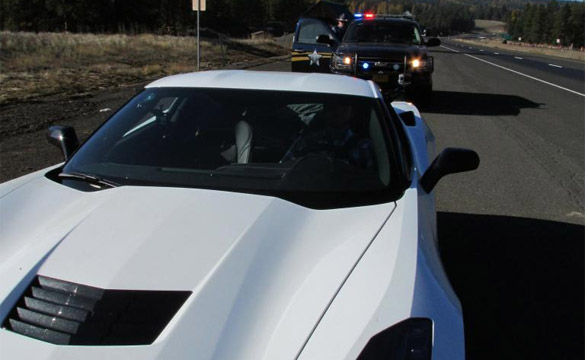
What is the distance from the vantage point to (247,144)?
3203 mm

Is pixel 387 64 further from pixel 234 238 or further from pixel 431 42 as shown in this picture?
pixel 234 238

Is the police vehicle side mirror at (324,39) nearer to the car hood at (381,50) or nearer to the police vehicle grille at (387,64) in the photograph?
the car hood at (381,50)

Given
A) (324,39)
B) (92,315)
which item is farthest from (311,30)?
(92,315)

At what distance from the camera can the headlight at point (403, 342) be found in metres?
1.63

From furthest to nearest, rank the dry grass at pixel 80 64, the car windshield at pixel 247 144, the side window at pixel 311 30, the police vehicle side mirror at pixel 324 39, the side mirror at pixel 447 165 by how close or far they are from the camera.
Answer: the side window at pixel 311 30, the dry grass at pixel 80 64, the police vehicle side mirror at pixel 324 39, the side mirror at pixel 447 165, the car windshield at pixel 247 144

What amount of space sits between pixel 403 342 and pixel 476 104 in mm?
12606

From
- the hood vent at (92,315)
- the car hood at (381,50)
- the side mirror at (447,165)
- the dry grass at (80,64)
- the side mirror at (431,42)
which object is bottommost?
the dry grass at (80,64)

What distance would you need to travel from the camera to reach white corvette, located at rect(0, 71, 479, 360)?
1686 millimetres

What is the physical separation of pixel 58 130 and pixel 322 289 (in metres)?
2.26

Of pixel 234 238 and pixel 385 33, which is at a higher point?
pixel 385 33

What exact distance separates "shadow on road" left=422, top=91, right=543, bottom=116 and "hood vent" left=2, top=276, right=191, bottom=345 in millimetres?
10903

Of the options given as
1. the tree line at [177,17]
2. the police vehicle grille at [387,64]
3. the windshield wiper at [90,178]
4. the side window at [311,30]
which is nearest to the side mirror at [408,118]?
the windshield wiper at [90,178]

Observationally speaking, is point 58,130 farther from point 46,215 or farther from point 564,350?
point 564,350

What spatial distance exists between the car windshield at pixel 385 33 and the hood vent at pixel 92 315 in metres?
11.0
